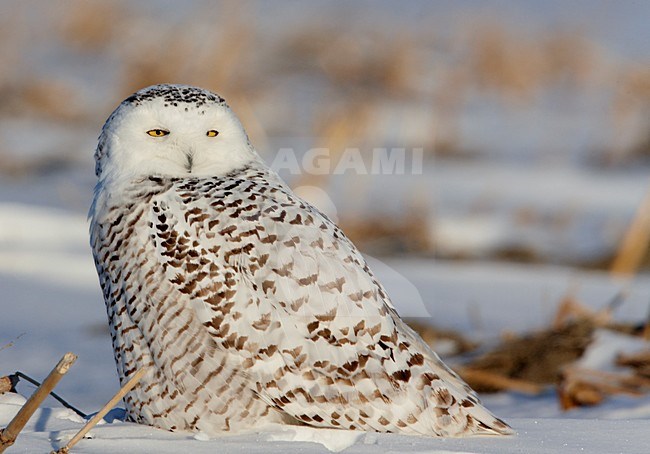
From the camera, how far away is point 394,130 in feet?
31.7

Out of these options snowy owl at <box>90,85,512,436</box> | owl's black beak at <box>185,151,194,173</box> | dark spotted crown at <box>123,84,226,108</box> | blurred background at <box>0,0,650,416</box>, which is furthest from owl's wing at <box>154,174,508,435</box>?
blurred background at <box>0,0,650,416</box>

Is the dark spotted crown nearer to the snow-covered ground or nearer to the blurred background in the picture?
the snow-covered ground

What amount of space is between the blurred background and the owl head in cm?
176

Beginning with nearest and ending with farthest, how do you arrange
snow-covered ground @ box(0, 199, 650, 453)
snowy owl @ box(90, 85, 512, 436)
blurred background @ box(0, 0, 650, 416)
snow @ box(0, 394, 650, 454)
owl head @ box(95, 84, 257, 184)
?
snow @ box(0, 394, 650, 454), snow-covered ground @ box(0, 199, 650, 453), snowy owl @ box(90, 85, 512, 436), owl head @ box(95, 84, 257, 184), blurred background @ box(0, 0, 650, 416)

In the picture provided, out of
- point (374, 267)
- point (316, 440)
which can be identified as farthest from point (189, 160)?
point (374, 267)

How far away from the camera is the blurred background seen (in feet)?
20.0

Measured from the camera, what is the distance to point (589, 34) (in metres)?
11.1

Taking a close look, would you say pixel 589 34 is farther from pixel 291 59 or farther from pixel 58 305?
pixel 58 305

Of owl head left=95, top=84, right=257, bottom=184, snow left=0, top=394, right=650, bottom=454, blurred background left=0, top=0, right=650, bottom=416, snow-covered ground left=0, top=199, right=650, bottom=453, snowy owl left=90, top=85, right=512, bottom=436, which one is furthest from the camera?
blurred background left=0, top=0, right=650, bottom=416

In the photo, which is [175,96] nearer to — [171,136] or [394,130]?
[171,136]

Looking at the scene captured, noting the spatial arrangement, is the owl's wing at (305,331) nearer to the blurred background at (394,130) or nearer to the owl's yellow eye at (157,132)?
the owl's yellow eye at (157,132)

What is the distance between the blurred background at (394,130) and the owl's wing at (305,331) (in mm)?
1939

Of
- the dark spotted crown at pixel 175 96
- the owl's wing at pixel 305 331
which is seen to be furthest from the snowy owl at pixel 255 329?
the dark spotted crown at pixel 175 96

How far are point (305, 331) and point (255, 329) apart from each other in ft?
0.40
